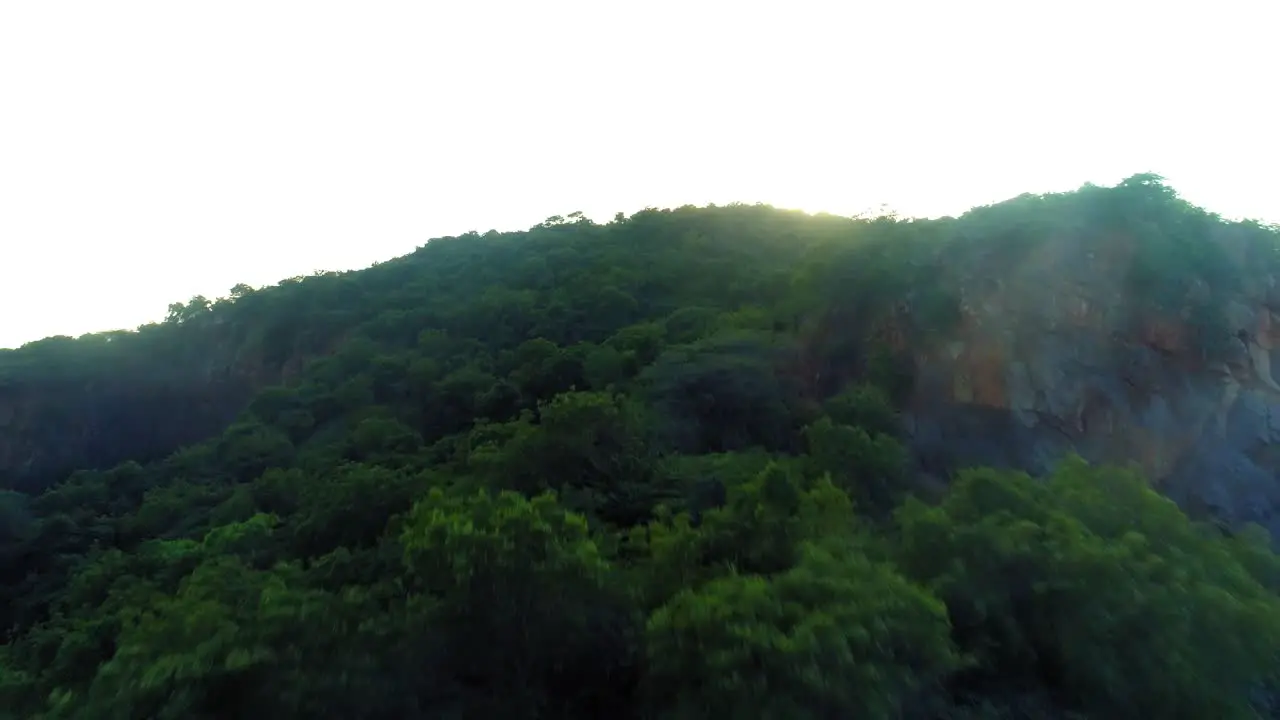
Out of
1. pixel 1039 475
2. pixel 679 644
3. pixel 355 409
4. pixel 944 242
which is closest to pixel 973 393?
pixel 1039 475

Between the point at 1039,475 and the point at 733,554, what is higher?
the point at 733,554

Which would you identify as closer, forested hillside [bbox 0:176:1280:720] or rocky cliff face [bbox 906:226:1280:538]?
forested hillside [bbox 0:176:1280:720]

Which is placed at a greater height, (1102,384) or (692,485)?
A: (692,485)

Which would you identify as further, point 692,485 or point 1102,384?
point 1102,384

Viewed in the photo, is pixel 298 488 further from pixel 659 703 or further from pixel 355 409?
pixel 659 703

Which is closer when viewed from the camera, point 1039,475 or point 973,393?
point 1039,475
